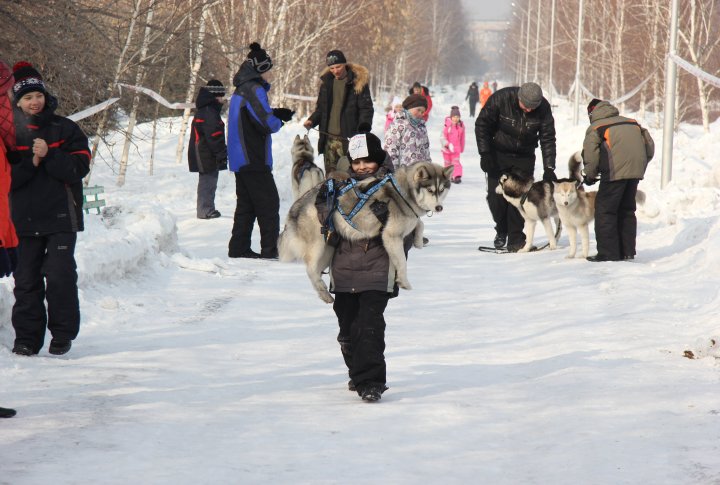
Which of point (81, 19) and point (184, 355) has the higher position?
point (81, 19)

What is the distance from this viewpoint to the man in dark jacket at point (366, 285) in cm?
557

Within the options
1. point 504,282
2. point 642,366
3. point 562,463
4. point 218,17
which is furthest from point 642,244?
point 218,17

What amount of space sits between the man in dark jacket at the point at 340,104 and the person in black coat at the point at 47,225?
188 inches

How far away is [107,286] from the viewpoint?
27.1 ft

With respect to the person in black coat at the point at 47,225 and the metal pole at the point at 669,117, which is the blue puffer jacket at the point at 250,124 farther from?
the metal pole at the point at 669,117

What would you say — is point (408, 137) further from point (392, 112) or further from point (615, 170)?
point (392, 112)

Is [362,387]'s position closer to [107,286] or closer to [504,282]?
[107,286]

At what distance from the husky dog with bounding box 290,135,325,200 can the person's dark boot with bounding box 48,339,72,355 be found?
522 centimetres

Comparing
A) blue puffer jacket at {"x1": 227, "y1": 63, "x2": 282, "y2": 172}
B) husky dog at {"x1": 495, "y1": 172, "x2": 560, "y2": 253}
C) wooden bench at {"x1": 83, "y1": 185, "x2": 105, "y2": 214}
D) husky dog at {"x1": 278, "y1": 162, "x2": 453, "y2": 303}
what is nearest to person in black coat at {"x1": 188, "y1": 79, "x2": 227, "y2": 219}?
wooden bench at {"x1": 83, "y1": 185, "x2": 105, "y2": 214}

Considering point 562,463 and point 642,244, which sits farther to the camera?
point 642,244

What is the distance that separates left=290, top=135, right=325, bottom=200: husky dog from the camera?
37.0 feet

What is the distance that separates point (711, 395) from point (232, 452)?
9.17 ft

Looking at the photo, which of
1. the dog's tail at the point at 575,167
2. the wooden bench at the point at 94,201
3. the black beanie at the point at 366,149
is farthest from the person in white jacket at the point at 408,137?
the black beanie at the point at 366,149

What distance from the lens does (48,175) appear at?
628 cm
